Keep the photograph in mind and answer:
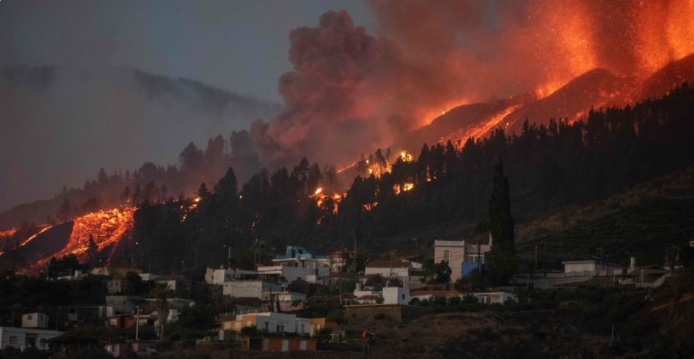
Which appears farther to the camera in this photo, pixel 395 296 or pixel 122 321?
pixel 122 321

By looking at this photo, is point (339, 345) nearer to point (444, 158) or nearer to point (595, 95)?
point (444, 158)

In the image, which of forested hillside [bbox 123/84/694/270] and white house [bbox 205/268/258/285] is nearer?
white house [bbox 205/268/258/285]

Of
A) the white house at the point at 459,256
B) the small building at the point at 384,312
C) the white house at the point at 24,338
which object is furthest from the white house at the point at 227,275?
the white house at the point at 24,338

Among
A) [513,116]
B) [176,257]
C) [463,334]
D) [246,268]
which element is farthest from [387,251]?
[513,116]

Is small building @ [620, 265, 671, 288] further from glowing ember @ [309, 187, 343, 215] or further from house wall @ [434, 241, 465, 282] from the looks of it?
glowing ember @ [309, 187, 343, 215]

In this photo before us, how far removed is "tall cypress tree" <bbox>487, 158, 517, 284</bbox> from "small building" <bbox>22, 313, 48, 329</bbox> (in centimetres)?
3045

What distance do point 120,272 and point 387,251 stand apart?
28.0 metres

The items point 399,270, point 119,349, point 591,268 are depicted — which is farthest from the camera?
point 399,270

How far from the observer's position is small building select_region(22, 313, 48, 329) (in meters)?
79.6

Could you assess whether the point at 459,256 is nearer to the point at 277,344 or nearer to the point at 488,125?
the point at 277,344

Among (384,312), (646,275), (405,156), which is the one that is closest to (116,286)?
(384,312)

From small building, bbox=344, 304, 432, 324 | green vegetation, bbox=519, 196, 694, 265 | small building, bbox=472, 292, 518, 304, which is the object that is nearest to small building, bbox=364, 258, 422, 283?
green vegetation, bbox=519, 196, 694, 265

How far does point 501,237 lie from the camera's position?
304ft

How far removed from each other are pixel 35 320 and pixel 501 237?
114 feet
